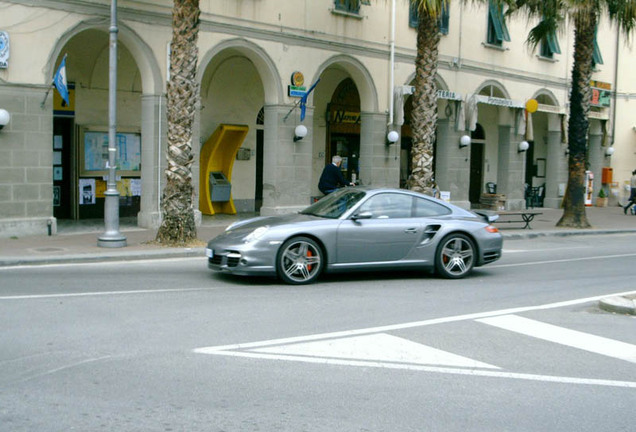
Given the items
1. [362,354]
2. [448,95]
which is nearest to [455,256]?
[362,354]

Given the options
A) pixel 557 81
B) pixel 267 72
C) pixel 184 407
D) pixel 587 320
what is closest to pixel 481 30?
pixel 557 81

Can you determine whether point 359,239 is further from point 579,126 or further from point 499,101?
point 499,101

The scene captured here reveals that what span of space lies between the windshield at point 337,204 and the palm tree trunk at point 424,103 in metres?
7.30

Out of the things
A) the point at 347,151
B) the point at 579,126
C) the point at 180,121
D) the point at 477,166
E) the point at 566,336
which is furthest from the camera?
the point at 477,166

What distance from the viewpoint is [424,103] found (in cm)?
1833

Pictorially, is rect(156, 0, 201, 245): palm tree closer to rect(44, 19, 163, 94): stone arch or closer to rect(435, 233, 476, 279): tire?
rect(44, 19, 163, 94): stone arch

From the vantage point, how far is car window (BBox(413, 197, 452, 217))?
11.1 metres

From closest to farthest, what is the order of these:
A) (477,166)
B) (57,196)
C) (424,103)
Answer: (424,103) < (57,196) < (477,166)

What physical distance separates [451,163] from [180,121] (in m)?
13.3

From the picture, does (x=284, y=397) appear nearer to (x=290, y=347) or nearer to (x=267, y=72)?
(x=290, y=347)

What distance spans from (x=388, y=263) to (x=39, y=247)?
23.1ft

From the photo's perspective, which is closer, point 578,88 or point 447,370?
point 447,370

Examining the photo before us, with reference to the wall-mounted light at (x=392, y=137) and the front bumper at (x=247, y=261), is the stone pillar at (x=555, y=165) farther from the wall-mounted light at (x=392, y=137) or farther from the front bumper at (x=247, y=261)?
the front bumper at (x=247, y=261)

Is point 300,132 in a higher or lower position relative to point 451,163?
higher
